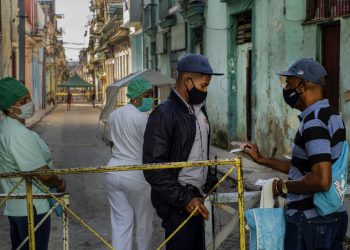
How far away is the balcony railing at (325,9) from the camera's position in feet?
32.2

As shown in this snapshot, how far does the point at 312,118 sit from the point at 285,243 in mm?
779

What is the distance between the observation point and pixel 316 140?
3051 mm

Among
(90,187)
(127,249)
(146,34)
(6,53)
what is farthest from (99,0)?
(127,249)

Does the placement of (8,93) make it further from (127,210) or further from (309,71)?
(309,71)

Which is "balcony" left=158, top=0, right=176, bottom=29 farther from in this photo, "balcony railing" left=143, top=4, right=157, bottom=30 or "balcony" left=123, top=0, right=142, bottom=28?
"balcony" left=123, top=0, right=142, bottom=28

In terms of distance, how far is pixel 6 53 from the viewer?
21.4 m

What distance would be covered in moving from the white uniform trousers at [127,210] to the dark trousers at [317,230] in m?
1.60

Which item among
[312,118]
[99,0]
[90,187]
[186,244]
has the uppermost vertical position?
[99,0]

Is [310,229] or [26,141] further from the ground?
[26,141]

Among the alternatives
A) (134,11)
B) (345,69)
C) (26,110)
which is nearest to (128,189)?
(26,110)

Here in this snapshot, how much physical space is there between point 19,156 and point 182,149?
109 centimetres

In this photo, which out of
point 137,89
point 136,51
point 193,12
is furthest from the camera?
point 136,51

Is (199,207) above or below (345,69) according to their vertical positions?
below

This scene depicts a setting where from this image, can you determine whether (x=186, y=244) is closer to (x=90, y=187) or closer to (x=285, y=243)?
(x=285, y=243)
